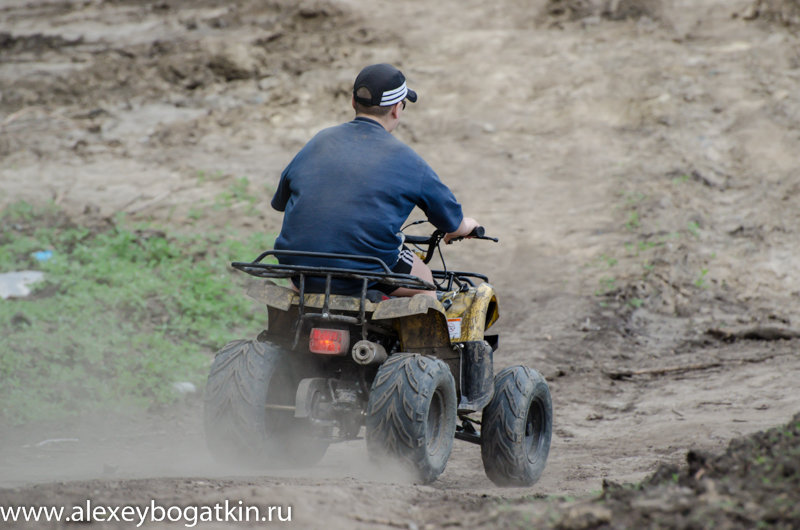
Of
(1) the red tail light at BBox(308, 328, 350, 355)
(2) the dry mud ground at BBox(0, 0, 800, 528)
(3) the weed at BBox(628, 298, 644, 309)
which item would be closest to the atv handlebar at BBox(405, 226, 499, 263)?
(1) the red tail light at BBox(308, 328, 350, 355)

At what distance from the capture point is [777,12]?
14297 mm

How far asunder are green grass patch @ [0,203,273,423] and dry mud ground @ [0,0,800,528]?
441mm

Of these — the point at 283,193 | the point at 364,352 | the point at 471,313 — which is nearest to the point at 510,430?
the point at 471,313

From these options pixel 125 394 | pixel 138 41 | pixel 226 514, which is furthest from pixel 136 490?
pixel 138 41

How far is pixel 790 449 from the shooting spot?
3.50 metres

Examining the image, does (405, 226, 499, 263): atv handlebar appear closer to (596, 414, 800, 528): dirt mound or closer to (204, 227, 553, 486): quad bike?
(204, 227, 553, 486): quad bike

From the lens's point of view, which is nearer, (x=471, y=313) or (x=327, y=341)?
(x=327, y=341)

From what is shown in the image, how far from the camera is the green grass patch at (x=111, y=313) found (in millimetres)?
7305

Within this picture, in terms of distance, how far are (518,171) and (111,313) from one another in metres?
6.27

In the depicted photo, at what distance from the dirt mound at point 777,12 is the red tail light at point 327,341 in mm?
12362

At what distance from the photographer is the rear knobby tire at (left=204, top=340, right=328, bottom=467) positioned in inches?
179

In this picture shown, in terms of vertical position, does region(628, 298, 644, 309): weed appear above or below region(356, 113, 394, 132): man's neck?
below

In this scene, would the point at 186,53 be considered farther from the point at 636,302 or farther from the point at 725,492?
the point at 725,492

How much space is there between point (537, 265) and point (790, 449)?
23.8 feet
